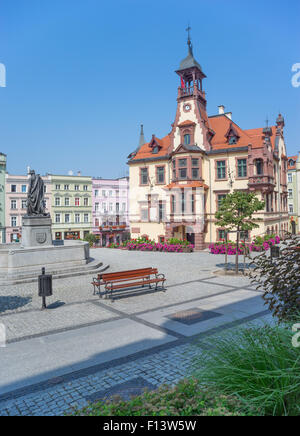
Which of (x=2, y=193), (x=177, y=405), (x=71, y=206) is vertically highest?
(x=2, y=193)

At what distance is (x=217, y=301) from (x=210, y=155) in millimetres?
23480

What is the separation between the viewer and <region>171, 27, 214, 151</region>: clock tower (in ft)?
106

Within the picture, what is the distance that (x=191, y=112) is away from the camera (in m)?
32.7

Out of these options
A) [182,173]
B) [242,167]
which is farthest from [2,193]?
[242,167]

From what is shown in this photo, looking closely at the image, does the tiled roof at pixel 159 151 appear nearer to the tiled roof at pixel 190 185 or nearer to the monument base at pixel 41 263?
the tiled roof at pixel 190 185

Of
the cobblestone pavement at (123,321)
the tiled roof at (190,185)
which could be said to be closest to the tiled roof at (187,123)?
the tiled roof at (190,185)

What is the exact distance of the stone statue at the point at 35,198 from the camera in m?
18.0

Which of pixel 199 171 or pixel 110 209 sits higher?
pixel 199 171

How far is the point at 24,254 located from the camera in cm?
1548

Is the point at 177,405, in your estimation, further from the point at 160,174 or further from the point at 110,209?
the point at 110,209

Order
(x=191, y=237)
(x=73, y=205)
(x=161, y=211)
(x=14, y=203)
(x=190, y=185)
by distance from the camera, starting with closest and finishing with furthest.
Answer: (x=190, y=185) → (x=191, y=237) → (x=161, y=211) → (x=14, y=203) → (x=73, y=205)

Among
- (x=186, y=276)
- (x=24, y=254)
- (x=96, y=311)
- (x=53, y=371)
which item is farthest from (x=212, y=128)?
(x=53, y=371)

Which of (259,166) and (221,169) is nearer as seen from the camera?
(259,166)

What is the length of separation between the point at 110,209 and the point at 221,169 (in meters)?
33.0
